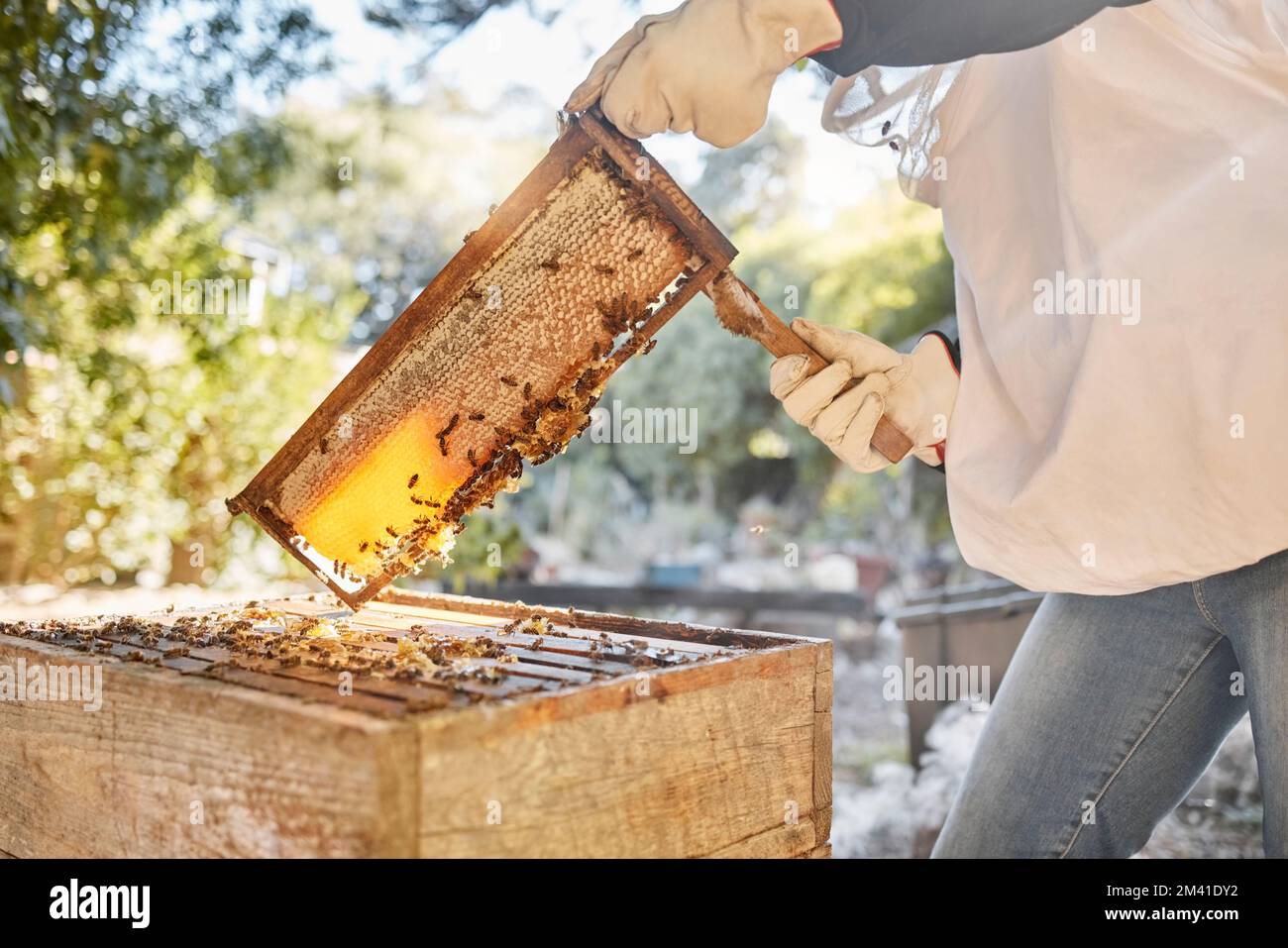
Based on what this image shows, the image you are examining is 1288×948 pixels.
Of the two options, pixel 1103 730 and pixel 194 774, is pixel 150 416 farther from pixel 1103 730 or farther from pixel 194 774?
pixel 1103 730

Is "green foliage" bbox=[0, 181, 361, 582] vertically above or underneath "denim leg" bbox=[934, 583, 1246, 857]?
A: above

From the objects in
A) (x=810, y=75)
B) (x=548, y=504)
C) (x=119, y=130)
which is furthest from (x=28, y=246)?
(x=548, y=504)

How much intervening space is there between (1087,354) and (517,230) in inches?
37.3

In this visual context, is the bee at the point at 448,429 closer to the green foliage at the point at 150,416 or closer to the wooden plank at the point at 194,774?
the wooden plank at the point at 194,774

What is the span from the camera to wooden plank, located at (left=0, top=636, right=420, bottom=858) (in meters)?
1.15

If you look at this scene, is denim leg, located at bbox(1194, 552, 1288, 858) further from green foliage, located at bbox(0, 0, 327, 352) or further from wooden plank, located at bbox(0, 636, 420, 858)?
green foliage, located at bbox(0, 0, 327, 352)

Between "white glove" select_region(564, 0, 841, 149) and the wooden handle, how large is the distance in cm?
28

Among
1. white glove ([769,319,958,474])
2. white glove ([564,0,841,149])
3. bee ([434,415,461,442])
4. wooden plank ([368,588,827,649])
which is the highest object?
white glove ([564,0,841,149])

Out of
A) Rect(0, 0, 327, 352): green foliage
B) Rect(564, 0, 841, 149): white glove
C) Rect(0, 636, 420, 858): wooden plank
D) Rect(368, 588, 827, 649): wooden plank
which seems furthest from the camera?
Rect(0, 0, 327, 352): green foliage

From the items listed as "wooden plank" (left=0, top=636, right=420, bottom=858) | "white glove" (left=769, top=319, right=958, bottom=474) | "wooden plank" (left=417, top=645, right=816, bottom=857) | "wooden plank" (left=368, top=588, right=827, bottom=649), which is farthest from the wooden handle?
"wooden plank" (left=0, top=636, right=420, bottom=858)

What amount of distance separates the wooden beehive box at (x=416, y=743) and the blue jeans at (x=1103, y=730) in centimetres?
45

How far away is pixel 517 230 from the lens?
1.66 metres
